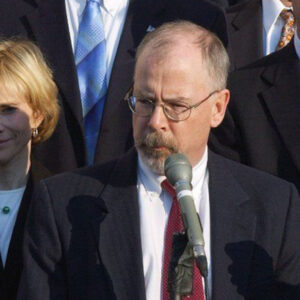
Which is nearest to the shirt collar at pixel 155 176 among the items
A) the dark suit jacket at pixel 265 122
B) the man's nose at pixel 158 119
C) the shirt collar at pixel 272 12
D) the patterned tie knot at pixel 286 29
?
the man's nose at pixel 158 119

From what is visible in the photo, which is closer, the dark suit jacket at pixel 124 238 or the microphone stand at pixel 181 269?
the microphone stand at pixel 181 269

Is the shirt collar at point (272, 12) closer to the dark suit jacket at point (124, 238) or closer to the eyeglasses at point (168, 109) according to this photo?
the dark suit jacket at point (124, 238)

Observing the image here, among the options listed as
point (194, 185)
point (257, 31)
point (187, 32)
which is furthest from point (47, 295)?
point (257, 31)

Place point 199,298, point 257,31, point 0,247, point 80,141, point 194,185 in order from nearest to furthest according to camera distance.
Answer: point 199,298
point 194,185
point 0,247
point 80,141
point 257,31

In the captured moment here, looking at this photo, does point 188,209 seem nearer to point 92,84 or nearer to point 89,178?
point 89,178

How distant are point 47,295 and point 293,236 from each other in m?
1.05

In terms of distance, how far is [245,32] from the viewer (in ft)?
20.0

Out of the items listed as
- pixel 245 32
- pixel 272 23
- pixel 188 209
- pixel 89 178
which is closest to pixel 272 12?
pixel 272 23

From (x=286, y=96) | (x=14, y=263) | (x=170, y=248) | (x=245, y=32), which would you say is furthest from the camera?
(x=245, y=32)

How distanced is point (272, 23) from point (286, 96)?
1.07 metres

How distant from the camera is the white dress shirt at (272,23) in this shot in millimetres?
6133

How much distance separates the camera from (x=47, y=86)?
5.02m

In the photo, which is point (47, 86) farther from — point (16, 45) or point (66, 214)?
point (66, 214)

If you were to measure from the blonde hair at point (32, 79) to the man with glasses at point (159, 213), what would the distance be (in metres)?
0.76
